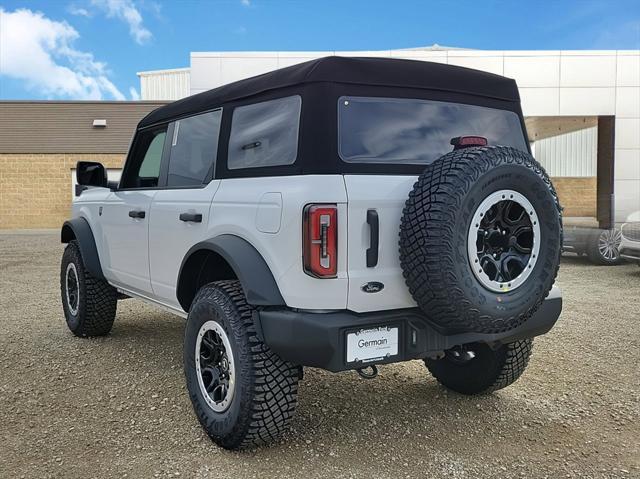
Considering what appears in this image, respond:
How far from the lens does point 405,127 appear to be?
3.07 metres

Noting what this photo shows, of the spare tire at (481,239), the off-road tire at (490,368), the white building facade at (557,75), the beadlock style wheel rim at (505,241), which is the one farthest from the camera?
the white building facade at (557,75)

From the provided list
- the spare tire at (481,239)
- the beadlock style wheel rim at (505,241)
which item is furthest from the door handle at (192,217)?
the beadlock style wheel rim at (505,241)

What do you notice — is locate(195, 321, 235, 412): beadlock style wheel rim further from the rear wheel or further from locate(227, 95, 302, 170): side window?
the rear wheel

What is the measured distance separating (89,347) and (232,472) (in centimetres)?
278

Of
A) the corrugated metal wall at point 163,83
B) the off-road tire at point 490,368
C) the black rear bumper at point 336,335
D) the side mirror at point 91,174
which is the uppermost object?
the corrugated metal wall at point 163,83

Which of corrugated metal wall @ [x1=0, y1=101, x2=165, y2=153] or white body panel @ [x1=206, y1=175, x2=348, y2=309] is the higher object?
corrugated metal wall @ [x1=0, y1=101, x2=165, y2=153]

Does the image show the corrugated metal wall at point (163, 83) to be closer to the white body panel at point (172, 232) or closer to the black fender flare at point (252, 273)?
the white body panel at point (172, 232)

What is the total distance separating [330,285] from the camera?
268cm

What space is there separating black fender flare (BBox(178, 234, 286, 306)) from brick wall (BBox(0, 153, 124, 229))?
19.5m

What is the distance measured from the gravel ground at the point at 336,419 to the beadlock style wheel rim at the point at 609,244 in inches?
216

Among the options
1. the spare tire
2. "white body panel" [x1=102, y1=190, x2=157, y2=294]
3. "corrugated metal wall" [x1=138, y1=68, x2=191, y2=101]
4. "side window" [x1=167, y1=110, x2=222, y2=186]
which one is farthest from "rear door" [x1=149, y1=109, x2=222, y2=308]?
"corrugated metal wall" [x1=138, y1=68, x2=191, y2=101]

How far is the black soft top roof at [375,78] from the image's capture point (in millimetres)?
2871

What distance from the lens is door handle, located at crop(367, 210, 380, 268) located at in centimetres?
269

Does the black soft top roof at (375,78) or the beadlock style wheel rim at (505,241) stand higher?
the black soft top roof at (375,78)
